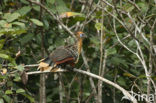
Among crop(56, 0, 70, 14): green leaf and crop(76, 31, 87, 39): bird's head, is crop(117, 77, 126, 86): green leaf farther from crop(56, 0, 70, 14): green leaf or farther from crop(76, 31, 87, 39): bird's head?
crop(56, 0, 70, 14): green leaf

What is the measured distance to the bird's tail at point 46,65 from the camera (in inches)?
156

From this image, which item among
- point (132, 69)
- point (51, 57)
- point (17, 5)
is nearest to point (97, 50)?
point (132, 69)

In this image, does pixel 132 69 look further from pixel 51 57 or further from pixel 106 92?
pixel 51 57

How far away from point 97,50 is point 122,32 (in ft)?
1.50

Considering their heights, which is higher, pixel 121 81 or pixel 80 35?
pixel 80 35

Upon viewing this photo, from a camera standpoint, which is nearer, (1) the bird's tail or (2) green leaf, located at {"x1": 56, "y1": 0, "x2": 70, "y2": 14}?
(1) the bird's tail

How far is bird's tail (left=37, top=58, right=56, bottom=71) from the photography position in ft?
13.0

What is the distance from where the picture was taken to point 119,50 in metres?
4.86

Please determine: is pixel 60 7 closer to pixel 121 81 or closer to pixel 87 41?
pixel 87 41

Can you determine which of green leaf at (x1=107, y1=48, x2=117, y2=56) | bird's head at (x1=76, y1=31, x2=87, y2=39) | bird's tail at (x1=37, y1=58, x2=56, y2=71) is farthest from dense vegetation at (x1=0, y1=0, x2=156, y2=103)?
bird's tail at (x1=37, y1=58, x2=56, y2=71)

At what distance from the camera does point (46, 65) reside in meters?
3.97

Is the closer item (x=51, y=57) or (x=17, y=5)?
(x=51, y=57)

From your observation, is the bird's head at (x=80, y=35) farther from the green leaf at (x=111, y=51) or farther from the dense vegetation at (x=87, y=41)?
the green leaf at (x=111, y=51)

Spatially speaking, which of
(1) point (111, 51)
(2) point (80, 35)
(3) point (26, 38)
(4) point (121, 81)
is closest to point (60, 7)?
(2) point (80, 35)
